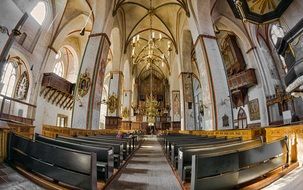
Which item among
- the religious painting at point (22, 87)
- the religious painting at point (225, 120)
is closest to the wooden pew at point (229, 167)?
the religious painting at point (225, 120)

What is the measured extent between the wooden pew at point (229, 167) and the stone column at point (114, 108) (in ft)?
51.9

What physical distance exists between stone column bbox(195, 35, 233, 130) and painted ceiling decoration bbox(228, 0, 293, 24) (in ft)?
12.5

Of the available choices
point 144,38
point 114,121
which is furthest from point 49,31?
point 144,38

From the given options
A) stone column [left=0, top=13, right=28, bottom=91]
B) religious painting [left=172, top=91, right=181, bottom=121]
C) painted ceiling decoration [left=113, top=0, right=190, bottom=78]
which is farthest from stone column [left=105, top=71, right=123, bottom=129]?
stone column [left=0, top=13, right=28, bottom=91]

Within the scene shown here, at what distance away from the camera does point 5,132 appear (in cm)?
311

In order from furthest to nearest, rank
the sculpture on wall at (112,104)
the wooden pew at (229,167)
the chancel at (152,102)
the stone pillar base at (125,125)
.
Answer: the stone pillar base at (125,125) → the sculpture on wall at (112,104) → the chancel at (152,102) → the wooden pew at (229,167)

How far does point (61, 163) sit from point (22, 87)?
519 inches

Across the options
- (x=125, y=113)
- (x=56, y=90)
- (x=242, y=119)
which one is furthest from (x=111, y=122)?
(x=242, y=119)

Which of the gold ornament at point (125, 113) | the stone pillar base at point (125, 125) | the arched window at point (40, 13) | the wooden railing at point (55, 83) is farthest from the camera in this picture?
the stone pillar base at point (125, 125)

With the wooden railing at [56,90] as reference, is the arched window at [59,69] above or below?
above

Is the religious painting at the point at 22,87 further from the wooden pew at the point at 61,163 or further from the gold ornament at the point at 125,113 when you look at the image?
the gold ornament at the point at 125,113

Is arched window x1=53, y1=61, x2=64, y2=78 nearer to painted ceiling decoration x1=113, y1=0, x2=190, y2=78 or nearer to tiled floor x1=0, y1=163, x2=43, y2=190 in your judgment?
painted ceiling decoration x1=113, y1=0, x2=190, y2=78

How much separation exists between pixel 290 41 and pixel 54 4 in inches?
605

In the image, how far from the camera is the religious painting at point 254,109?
48.9 feet
